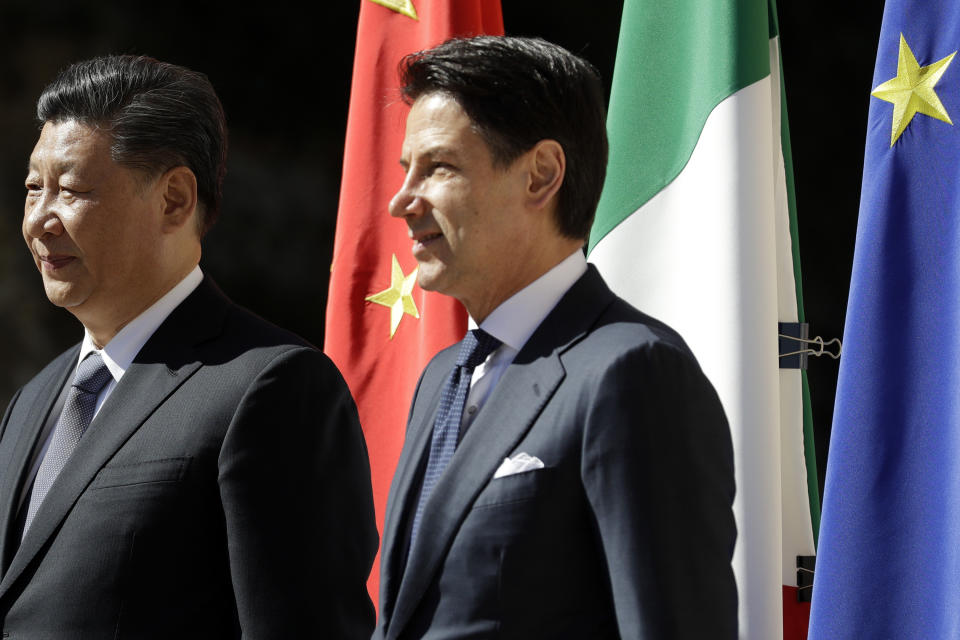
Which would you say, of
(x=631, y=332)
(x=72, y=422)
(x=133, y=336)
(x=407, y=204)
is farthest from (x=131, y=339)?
(x=631, y=332)

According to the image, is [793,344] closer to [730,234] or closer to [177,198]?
[730,234]

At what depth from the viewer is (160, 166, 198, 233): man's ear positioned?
1.59m

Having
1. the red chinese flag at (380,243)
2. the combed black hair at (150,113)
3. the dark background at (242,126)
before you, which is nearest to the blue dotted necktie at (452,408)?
the combed black hair at (150,113)

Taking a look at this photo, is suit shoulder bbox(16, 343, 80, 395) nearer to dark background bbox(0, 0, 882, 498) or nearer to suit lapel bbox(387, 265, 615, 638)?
suit lapel bbox(387, 265, 615, 638)

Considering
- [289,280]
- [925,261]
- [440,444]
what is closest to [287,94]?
[289,280]

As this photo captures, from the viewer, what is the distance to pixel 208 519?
4.71 ft

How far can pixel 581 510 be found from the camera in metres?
1.21

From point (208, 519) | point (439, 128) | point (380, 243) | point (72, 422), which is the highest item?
point (439, 128)

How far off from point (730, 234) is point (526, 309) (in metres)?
0.85

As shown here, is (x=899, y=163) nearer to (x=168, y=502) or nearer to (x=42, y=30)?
(x=168, y=502)

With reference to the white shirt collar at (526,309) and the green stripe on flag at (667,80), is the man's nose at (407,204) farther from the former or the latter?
the green stripe on flag at (667,80)

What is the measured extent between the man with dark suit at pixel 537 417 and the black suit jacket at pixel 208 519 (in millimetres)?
117

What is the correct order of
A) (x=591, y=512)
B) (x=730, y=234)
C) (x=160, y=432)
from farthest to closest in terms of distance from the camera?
(x=730, y=234) < (x=160, y=432) < (x=591, y=512)

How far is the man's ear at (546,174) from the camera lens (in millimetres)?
1349
